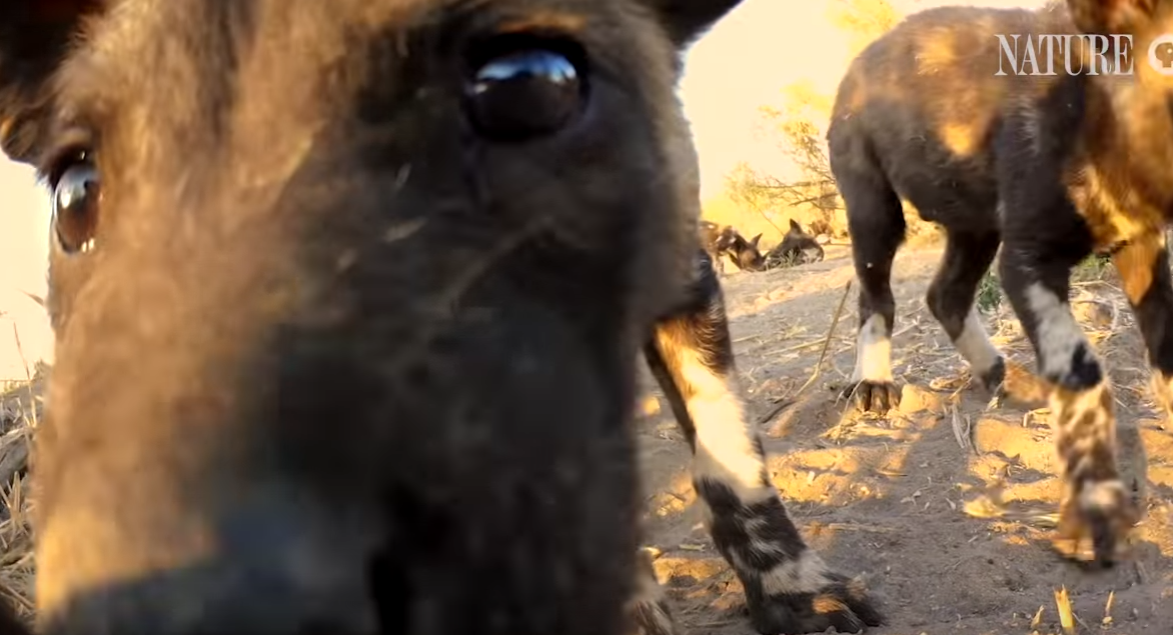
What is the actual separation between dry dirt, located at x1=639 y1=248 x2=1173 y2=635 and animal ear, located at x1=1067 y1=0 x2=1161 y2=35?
1.68 meters

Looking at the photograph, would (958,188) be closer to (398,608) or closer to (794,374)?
(794,374)

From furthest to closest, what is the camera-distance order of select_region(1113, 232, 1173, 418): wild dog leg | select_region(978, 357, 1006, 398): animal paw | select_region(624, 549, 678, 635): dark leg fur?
1. select_region(978, 357, 1006, 398): animal paw
2. select_region(1113, 232, 1173, 418): wild dog leg
3. select_region(624, 549, 678, 635): dark leg fur

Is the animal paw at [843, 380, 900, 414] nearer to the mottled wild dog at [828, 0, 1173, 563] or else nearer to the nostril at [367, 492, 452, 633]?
the mottled wild dog at [828, 0, 1173, 563]

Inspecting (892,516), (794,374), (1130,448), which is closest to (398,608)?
(892,516)

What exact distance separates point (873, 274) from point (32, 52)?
215 inches

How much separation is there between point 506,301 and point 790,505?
309cm

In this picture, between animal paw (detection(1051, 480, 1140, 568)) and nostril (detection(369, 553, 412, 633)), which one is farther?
animal paw (detection(1051, 480, 1140, 568))

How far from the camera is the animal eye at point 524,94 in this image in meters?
1.63

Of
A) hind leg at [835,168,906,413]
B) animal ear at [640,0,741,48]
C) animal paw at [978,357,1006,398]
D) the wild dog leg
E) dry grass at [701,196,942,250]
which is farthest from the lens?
dry grass at [701,196,942,250]

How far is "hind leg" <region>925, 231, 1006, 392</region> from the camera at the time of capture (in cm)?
626

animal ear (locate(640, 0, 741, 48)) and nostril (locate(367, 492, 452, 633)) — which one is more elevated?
animal ear (locate(640, 0, 741, 48))

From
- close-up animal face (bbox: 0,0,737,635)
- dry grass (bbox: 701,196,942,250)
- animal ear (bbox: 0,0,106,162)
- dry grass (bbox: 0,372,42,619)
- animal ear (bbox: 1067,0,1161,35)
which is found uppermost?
animal ear (bbox: 0,0,106,162)

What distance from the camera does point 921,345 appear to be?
297 inches

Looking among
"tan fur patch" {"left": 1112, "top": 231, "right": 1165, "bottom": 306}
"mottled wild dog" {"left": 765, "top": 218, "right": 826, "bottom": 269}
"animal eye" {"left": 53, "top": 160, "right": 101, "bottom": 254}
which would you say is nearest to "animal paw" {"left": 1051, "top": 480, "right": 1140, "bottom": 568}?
"tan fur patch" {"left": 1112, "top": 231, "right": 1165, "bottom": 306}
